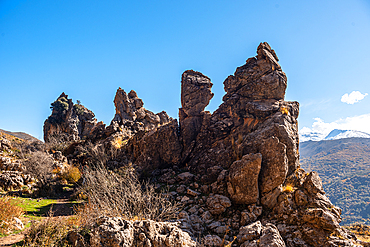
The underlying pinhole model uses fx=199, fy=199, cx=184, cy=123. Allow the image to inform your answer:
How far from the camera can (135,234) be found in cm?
884

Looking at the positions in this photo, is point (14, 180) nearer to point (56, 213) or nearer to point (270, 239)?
point (56, 213)

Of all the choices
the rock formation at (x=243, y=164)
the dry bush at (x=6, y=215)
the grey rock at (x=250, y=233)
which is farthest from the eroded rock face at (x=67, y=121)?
the grey rock at (x=250, y=233)

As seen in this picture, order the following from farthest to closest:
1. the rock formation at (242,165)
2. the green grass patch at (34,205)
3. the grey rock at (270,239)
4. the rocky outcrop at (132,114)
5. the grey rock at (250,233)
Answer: the rocky outcrop at (132,114) → the green grass patch at (34,205) → the rock formation at (242,165) → the grey rock at (250,233) → the grey rock at (270,239)

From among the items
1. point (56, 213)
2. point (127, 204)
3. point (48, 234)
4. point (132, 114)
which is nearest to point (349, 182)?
point (132, 114)

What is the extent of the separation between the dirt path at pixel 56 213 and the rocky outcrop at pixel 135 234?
3.98m

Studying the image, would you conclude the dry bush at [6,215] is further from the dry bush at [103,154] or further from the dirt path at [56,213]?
the dry bush at [103,154]

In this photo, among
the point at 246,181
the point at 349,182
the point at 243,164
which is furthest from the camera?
the point at 349,182

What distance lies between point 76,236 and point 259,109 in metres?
15.2

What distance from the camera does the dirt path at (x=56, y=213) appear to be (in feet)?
28.8

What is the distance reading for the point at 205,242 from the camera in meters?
10.6

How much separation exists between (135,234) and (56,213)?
9.02 metres

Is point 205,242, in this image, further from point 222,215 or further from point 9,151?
point 9,151

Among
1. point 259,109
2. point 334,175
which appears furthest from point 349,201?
point 259,109

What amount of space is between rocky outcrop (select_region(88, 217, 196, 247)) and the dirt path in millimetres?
3976
